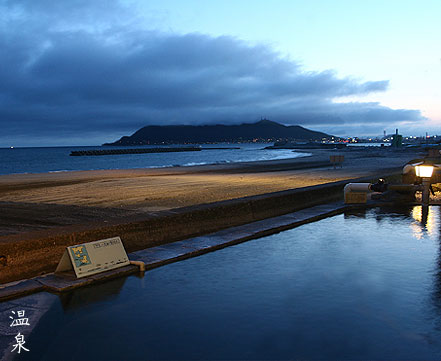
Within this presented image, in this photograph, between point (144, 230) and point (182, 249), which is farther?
point (144, 230)

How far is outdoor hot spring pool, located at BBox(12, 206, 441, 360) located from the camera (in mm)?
4438

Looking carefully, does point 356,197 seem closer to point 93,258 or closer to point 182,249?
point 182,249

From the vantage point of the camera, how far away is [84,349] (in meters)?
4.48

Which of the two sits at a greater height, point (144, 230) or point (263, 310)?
point (144, 230)

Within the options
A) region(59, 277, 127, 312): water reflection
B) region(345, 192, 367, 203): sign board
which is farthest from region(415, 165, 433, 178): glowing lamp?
region(59, 277, 127, 312): water reflection

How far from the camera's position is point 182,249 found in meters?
8.12

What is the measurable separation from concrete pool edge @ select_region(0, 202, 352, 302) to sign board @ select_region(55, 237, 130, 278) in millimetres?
131

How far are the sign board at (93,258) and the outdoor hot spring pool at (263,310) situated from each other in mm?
379

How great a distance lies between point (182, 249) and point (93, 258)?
192 centimetres

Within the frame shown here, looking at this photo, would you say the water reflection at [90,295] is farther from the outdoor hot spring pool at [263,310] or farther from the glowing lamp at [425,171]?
the glowing lamp at [425,171]

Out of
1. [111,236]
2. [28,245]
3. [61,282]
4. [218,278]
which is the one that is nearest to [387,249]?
[218,278]

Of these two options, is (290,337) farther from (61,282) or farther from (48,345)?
(61,282)

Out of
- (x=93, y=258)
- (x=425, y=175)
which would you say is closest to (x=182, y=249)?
(x=93, y=258)

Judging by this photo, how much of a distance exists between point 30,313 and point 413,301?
5007mm
